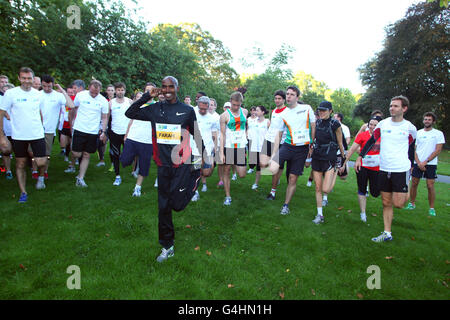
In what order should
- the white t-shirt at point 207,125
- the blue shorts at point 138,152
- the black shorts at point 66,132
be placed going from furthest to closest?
the black shorts at point 66,132, the blue shorts at point 138,152, the white t-shirt at point 207,125

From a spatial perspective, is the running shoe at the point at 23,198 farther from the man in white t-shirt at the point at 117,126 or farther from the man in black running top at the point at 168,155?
the man in black running top at the point at 168,155

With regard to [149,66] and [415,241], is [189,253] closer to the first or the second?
[415,241]

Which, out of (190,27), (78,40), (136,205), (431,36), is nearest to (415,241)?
(136,205)

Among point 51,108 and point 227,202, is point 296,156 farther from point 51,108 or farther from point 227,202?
point 51,108

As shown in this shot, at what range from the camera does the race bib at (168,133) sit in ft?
12.8

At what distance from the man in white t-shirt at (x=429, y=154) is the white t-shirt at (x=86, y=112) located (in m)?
8.79

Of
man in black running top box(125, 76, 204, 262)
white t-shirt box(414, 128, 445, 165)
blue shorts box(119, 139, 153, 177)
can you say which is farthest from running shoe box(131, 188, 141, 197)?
white t-shirt box(414, 128, 445, 165)

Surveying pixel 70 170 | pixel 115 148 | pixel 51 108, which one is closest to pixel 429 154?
pixel 115 148

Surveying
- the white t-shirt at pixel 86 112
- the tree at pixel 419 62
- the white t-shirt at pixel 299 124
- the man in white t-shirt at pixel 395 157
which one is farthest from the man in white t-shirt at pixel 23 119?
the tree at pixel 419 62

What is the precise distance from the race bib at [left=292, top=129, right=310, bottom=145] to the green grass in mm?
1699

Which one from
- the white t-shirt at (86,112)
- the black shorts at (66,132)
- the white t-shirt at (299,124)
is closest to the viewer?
the white t-shirt at (299,124)

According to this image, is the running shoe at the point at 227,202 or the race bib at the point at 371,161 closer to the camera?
the race bib at the point at 371,161

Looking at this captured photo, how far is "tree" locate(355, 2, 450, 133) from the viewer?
26734 millimetres

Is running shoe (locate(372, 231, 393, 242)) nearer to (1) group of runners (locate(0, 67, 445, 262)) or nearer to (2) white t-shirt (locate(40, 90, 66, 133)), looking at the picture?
(1) group of runners (locate(0, 67, 445, 262))
